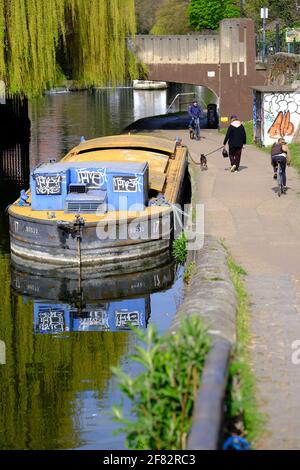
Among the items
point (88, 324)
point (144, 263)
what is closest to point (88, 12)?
point (144, 263)

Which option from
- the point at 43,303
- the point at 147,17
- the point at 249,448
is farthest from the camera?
the point at 147,17

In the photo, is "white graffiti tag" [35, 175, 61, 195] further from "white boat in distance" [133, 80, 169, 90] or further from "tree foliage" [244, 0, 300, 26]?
"white boat in distance" [133, 80, 169, 90]

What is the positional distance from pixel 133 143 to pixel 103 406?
15.5 metres

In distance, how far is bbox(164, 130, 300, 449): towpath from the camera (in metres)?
9.80

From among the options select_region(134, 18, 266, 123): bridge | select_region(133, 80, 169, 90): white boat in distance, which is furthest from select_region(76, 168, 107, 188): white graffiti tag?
select_region(133, 80, 169, 90): white boat in distance

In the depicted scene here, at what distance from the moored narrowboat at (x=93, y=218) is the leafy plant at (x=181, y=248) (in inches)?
26.1

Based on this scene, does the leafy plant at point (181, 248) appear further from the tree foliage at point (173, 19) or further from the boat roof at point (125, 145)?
the tree foliage at point (173, 19)

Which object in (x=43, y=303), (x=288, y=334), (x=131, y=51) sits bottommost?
(x=43, y=303)

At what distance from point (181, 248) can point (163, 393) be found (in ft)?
40.0

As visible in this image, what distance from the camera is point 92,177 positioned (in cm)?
2194

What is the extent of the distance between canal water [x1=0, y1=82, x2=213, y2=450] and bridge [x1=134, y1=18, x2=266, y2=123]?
62.6 ft

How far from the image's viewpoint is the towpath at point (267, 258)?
32.2 ft

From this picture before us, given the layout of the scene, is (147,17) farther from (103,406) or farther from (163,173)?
(103,406)

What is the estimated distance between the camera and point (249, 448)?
8.39m
